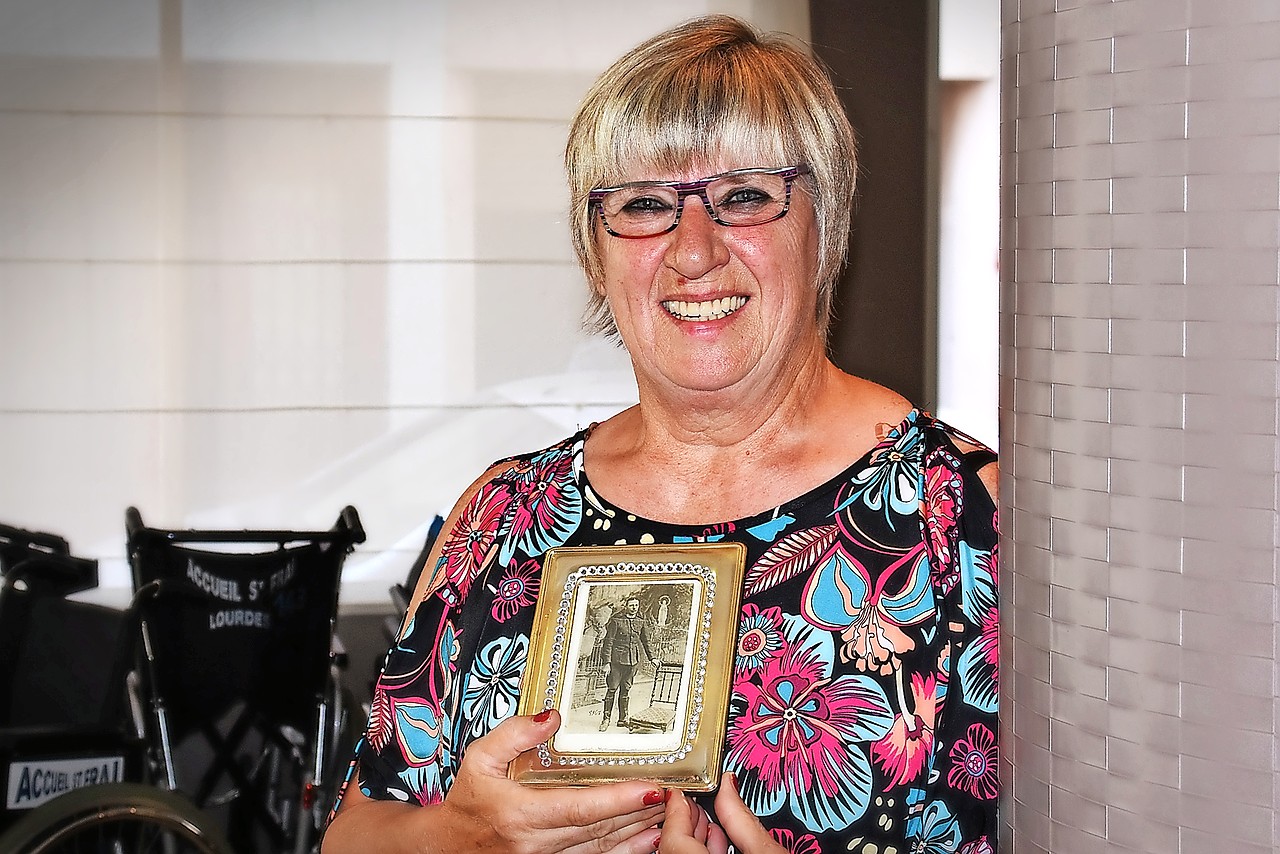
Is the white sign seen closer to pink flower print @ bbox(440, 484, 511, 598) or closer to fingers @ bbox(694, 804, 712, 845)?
pink flower print @ bbox(440, 484, 511, 598)

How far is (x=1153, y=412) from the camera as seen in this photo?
0.28 meters

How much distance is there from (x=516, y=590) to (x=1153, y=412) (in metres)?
0.96

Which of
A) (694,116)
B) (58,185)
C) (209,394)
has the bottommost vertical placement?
(209,394)

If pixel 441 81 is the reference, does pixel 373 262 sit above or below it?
below

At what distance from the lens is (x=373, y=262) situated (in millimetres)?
4406

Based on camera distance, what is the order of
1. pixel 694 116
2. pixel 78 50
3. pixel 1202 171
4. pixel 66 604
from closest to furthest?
1. pixel 1202 171
2. pixel 694 116
3. pixel 66 604
4. pixel 78 50

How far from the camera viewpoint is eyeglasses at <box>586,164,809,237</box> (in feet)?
3.79

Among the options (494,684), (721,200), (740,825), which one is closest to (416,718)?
(494,684)

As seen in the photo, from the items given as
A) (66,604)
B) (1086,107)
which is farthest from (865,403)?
(66,604)

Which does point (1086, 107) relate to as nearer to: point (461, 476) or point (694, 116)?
point (694, 116)

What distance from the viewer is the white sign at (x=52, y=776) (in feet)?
9.11

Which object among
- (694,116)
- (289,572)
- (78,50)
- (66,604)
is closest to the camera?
(694,116)

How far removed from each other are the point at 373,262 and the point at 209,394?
2.37 feet

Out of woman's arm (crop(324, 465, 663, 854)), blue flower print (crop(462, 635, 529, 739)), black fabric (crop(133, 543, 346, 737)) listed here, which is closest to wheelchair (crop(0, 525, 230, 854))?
black fabric (crop(133, 543, 346, 737))
